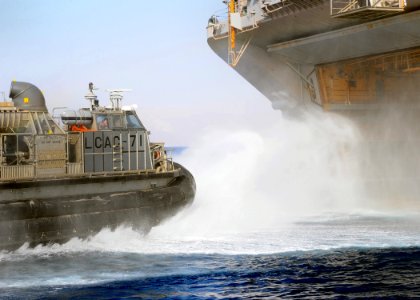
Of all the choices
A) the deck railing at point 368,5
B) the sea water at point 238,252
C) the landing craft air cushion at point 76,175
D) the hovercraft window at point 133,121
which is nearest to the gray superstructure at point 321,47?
the deck railing at point 368,5

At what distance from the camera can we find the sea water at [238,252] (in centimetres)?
1021

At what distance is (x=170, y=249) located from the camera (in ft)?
43.6

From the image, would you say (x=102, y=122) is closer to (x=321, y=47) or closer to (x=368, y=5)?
(x=368, y=5)

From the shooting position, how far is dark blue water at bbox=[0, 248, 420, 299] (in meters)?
9.89

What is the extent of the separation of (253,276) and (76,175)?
555 centimetres

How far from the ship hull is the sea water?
298 mm

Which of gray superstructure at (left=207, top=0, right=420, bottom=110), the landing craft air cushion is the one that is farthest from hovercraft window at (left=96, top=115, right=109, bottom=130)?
gray superstructure at (left=207, top=0, right=420, bottom=110)

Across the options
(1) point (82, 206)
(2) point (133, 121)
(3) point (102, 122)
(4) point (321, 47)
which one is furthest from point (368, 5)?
(1) point (82, 206)

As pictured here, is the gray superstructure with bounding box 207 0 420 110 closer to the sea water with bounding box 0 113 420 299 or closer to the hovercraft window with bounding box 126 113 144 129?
the sea water with bounding box 0 113 420 299

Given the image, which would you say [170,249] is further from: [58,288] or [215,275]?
[58,288]

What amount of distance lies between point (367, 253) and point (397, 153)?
46.7 ft

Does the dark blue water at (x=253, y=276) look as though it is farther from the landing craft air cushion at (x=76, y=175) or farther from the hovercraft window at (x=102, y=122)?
the hovercraft window at (x=102, y=122)

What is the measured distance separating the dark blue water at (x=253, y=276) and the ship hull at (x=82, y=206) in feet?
2.91

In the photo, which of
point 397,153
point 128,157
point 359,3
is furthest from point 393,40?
point 128,157
